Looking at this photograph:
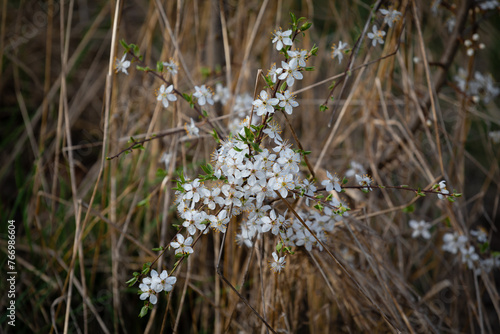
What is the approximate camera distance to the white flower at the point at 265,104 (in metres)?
1.00

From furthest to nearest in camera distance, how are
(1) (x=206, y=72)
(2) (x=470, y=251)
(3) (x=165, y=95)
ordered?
1. (1) (x=206, y=72)
2. (2) (x=470, y=251)
3. (3) (x=165, y=95)

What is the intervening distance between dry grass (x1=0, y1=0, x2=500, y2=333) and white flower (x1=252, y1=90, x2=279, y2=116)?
12.0 inches

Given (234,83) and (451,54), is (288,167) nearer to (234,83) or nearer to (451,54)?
(234,83)

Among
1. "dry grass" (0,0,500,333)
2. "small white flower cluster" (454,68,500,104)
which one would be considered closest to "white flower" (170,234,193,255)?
"dry grass" (0,0,500,333)

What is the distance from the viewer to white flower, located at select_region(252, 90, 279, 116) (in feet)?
3.29

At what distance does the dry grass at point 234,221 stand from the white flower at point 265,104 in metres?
0.31

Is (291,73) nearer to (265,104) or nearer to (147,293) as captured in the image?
(265,104)

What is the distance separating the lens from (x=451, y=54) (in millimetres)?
1726

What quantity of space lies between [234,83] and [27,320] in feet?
4.68

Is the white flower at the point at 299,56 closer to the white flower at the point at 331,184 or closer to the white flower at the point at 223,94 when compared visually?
the white flower at the point at 331,184

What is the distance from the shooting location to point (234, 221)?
130 cm

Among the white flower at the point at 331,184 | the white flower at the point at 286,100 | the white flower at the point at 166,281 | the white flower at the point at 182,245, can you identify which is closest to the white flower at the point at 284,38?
the white flower at the point at 286,100

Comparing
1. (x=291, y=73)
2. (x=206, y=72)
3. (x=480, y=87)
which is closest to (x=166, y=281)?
(x=291, y=73)

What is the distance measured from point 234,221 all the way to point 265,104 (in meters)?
0.46
